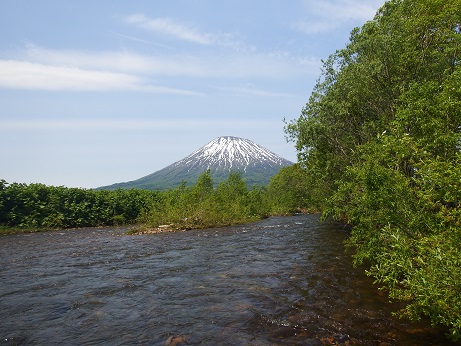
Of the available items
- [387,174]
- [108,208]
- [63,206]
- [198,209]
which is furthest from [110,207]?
[387,174]

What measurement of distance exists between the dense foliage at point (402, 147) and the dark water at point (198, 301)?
3.84ft

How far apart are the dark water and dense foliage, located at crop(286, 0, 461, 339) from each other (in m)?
1.17

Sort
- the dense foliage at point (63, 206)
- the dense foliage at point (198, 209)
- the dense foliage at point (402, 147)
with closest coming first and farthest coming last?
1. the dense foliage at point (402, 147)
2. the dense foliage at point (198, 209)
3. the dense foliage at point (63, 206)

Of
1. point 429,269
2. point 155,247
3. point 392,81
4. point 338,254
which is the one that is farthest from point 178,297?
point 392,81

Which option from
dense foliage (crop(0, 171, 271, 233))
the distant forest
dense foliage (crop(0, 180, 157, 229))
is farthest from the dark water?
dense foliage (crop(0, 180, 157, 229))

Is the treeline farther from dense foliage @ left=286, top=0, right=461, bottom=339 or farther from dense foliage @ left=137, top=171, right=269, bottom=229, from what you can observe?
dense foliage @ left=286, top=0, right=461, bottom=339

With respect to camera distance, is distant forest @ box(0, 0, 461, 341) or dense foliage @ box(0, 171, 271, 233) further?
dense foliage @ box(0, 171, 271, 233)

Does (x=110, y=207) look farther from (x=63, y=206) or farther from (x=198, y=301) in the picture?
(x=198, y=301)

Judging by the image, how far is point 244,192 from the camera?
172 ft

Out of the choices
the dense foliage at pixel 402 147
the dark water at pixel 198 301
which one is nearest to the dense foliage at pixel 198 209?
the dense foliage at pixel 402 147

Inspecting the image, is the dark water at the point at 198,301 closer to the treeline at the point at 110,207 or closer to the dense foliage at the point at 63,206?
the treeline at the point at 110,207

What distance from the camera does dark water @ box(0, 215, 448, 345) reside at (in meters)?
7.84

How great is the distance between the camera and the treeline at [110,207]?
3422 centimetres

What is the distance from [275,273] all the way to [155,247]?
34.1ft
